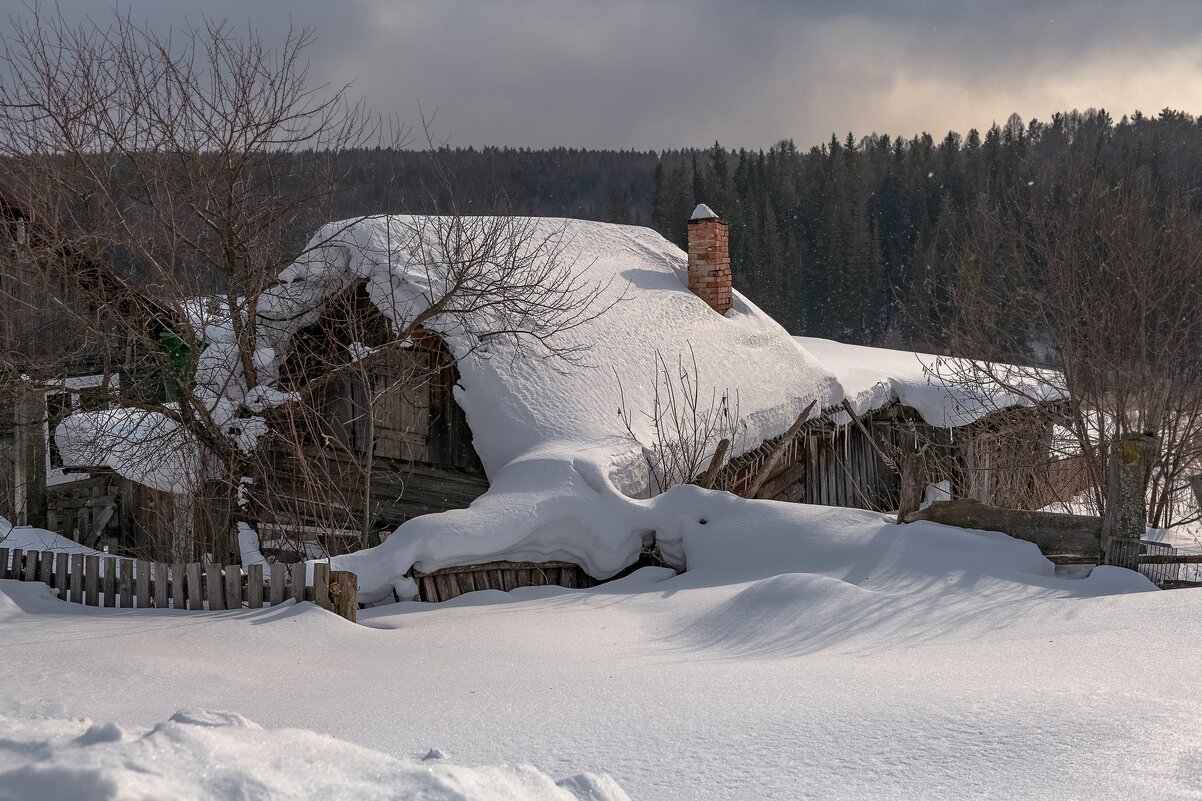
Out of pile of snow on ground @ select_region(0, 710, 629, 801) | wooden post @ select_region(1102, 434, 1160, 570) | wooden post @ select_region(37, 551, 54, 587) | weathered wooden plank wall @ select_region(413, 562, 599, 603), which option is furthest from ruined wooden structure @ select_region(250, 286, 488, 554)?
pile of snow on ground @ select_region(0, 710, 629, 801)

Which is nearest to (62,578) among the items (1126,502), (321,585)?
(321,585)

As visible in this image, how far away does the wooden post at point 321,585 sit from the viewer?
669 centimetres

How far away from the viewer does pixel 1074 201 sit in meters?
12.4

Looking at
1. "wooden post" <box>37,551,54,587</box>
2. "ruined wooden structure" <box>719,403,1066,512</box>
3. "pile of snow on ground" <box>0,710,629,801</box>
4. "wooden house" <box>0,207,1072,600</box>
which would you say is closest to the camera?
"pile of snow on ground" <box>0,710,629,801</box>

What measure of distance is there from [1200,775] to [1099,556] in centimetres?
426

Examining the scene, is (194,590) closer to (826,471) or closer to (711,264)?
(826,471)

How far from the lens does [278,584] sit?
6848 millimetres

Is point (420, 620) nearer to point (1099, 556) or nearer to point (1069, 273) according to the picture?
point (1099, 556)

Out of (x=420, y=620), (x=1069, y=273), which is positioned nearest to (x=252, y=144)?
(x=420, y=620)

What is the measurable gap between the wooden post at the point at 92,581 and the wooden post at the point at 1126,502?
7606 mm

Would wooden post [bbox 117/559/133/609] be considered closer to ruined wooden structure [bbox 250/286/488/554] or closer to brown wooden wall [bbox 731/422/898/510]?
ruined wooden structure [bbox 250/286/488/554]

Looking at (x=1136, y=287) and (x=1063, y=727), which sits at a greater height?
(x=1136, y=287)

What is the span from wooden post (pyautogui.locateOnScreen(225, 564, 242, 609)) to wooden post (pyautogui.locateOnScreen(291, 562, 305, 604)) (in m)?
0.44

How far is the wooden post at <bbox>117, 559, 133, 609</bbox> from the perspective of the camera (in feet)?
24.0
